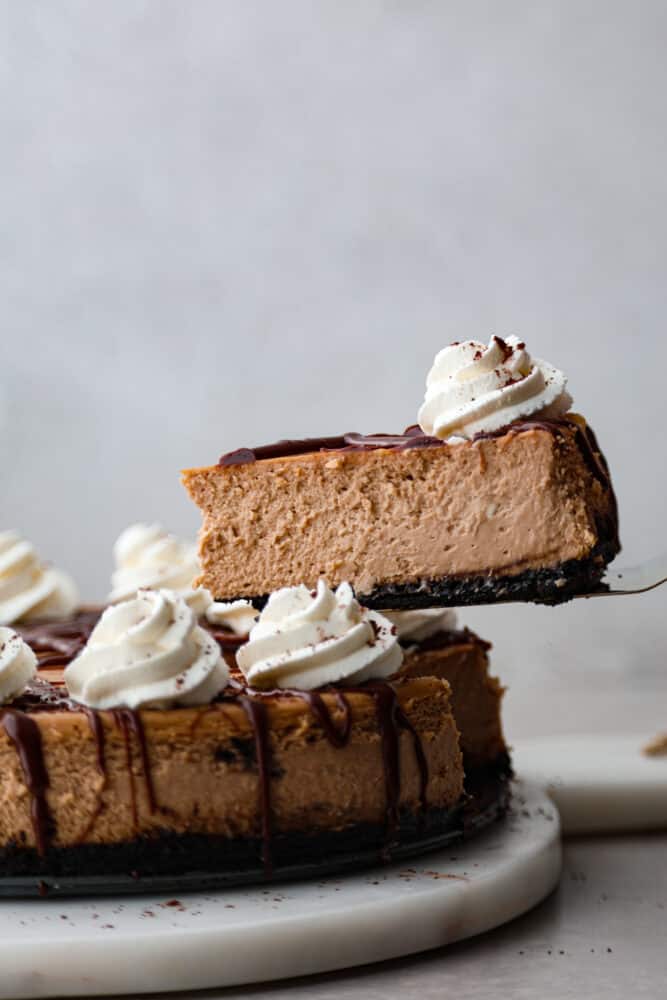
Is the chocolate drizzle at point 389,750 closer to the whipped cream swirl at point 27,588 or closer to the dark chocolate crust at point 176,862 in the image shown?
the dark chocolate crust at point 176,862

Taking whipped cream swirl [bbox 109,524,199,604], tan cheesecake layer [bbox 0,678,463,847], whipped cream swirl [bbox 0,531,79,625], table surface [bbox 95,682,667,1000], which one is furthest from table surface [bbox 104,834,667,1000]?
whipped cream swirl [bbox 0,531,79,625]

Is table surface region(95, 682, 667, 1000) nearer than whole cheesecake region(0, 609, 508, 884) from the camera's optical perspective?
Yes

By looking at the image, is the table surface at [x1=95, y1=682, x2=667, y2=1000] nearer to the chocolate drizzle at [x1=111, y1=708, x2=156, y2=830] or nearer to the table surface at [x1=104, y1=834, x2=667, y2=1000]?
the table surface at [x1=104, y1=834, x2=667, y2=1000]

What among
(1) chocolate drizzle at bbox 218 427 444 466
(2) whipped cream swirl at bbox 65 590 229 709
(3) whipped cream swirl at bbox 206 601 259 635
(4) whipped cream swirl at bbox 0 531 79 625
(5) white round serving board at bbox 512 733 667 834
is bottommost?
(5) white round serving board at bbox 512 733 667 834

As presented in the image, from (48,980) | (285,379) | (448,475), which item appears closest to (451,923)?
(48,980)

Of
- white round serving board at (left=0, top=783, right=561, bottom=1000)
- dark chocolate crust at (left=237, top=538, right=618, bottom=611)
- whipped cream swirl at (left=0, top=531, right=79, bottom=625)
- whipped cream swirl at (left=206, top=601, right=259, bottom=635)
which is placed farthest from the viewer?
whipped cream swirl at (left=0, top=531, right=79, bottom=625)

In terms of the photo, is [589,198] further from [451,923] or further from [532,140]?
[451,923]

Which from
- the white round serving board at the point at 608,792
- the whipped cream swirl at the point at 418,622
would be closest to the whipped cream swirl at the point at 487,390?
the whipped cream swirl at the point at 418,622
